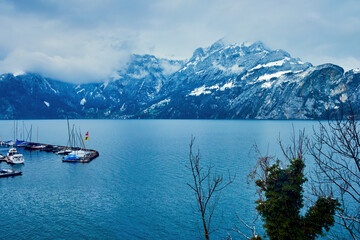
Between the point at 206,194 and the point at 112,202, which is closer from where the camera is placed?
the point at 112,202

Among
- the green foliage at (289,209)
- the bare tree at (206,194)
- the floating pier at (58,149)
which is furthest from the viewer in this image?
the floating pier at (58,149)

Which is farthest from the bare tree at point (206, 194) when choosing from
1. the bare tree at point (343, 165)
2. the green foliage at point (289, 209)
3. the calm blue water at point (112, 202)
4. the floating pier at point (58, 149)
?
the floating pier at point (58, 149)

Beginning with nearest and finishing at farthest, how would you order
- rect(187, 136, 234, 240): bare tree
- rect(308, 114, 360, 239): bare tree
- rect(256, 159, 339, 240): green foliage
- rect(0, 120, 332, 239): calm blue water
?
rect(308, 114, 360, 239): bare tree, rect(187, 136, 234, 240): bare tree, rect(256, 159, 339, 240): green foliage, rect(0, 120, 332, 239): calm blue water

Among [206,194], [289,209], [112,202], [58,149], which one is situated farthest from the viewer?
[58,149]

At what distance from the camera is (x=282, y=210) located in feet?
81.3

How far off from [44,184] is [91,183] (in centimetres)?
1223

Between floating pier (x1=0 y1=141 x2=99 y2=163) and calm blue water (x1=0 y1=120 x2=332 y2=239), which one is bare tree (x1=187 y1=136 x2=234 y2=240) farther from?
floating pier (x1=0 y1=141 x2=99 y2=163)

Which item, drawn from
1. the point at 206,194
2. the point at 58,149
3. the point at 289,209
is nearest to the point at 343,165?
the point at 289,209

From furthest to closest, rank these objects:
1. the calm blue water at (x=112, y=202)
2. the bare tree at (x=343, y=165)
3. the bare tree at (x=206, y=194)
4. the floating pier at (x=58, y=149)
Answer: the floating pier at (x=58, y=149) → the calm blue water at (x=112, y=202) → the bare tree at (x=206, y=194) → the bare tree at (x=343, y=165)

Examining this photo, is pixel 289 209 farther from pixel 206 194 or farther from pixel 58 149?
pixel 58 149

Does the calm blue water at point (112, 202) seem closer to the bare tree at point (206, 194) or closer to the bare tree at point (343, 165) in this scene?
the bare tree at point (206, 194)

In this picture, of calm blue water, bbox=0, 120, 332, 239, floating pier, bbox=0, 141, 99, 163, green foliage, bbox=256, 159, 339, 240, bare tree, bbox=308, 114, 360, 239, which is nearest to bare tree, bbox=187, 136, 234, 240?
calm blue water, bbox=0, 120, 332, 239

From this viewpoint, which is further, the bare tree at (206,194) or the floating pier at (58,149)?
the floating pier at (58,149)

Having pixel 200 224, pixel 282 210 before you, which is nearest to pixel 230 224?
pixel 200 224
